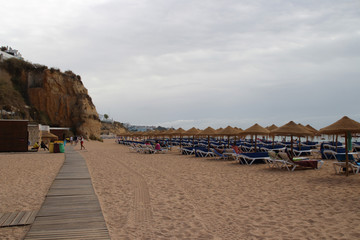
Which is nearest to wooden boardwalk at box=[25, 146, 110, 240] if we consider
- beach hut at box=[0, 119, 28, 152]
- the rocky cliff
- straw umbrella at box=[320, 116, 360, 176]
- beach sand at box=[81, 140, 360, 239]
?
beach sand at box=[81, 140, 360, 239]

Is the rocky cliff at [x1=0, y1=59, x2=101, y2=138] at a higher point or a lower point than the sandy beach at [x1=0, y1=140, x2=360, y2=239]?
higher

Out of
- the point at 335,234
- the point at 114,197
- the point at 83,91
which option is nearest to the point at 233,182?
the point at 114,197

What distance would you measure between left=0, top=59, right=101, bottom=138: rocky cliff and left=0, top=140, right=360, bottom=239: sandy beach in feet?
130

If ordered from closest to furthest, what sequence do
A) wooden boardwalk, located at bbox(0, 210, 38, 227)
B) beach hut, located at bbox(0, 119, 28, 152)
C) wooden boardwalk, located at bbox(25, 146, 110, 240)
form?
wooden boardwalk, located at bbox(25, 146, 110, 240)
wooden boardwalk, located at bbox(0, 210, 38, 227)
beach hut, located at bbox(0, 119, 28, 152)

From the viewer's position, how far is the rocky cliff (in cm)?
4531

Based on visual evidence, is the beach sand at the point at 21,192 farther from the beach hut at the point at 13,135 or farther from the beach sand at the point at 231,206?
the beach hut at the point at 13,135

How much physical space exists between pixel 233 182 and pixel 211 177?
108 centimetres

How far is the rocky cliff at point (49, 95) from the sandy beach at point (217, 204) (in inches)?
1559

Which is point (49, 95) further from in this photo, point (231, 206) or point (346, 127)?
point (231, 206)

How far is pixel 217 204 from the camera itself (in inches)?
233

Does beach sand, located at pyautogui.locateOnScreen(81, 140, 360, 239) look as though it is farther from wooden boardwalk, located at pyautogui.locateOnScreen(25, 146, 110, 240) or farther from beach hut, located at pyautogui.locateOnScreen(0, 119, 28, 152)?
beach hut, located at pyautogui.locateOnScreen(0, 119, 28, 152)

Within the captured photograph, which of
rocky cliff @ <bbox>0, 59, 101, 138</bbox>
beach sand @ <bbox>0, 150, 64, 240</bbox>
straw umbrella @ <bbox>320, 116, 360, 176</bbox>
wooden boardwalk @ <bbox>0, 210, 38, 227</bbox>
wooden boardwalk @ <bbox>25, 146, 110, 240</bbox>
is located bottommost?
beach sand @ <bbox>0, 150, 64, 240</bbox>

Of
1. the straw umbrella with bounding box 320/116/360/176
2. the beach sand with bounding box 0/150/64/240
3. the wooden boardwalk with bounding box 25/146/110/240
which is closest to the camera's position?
the wooden boardwalk with bounding box 25/146/110/240


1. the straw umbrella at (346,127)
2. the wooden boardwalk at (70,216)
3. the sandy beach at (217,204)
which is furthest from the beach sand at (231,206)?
the straw umbrella at (346,127)
